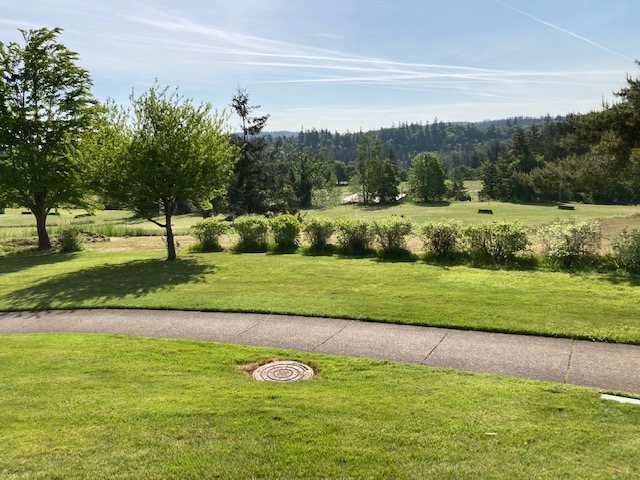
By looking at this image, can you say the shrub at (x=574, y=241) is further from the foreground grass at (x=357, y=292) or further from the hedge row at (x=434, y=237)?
the foreground grass at (x=357, y=292)

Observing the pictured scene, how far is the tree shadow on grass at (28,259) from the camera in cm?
1962

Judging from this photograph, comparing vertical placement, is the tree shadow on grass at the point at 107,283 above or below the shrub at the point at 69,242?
below

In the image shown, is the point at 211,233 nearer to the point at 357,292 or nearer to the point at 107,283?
the point at 107,283

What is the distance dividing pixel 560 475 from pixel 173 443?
3673mm

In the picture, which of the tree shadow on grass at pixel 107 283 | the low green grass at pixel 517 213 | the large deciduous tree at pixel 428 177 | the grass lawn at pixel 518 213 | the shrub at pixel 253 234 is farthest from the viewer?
the large deciduous tree at pixel 428 177

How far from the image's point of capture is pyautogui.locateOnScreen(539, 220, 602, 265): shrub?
14.1m

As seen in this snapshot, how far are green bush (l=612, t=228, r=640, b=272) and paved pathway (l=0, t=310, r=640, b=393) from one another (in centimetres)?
663

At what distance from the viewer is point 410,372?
6859 millimetres

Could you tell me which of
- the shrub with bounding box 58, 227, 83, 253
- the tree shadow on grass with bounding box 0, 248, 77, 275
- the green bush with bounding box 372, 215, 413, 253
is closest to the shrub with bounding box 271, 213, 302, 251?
the green bush with bounding box 372, 215, 413, 253

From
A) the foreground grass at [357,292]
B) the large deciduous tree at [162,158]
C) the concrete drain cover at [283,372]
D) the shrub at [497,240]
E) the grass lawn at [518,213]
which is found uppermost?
the large deciduous tree at [162,158]

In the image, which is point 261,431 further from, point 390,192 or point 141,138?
point 390,192

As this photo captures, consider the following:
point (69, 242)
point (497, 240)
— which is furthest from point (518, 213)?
point (69, 242)

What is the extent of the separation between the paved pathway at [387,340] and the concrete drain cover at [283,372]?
0.92m

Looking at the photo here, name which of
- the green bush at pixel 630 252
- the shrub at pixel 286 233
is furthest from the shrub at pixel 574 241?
the shrub at pixel 286 233
